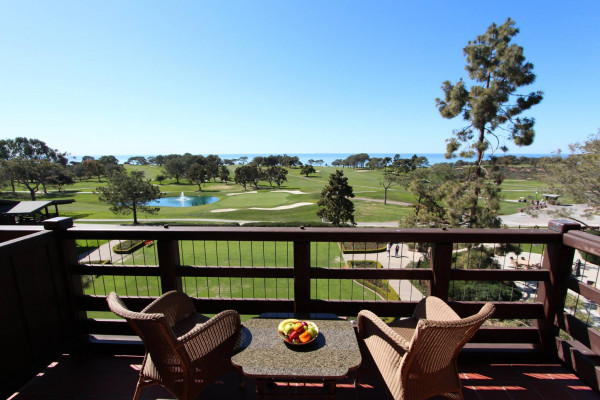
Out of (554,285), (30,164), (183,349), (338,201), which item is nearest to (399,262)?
(338,201)

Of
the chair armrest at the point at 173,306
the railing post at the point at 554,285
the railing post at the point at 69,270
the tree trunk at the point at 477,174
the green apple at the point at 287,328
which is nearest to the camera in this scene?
the green apple at the point at 287,328

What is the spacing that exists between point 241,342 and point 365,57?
22.1 meters

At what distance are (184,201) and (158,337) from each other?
1641 inches

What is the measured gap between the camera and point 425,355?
1.33 m

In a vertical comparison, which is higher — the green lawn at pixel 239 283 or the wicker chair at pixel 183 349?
the wicker chair at pixel 183 349

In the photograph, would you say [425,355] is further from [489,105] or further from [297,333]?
[489,105]

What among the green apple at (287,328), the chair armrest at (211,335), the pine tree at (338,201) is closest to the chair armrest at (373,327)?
the green apple at (287,328)

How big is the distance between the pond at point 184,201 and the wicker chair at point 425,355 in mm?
38123

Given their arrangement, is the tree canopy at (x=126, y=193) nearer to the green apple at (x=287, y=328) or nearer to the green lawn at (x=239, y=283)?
the green lawn at (x=239, y=283)

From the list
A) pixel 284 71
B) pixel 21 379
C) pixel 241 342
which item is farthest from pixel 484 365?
pixel 284 71

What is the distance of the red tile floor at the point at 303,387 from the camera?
1.80 meters

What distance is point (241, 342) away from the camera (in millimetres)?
1538

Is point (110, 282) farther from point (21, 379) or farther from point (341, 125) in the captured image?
point (341, 125)

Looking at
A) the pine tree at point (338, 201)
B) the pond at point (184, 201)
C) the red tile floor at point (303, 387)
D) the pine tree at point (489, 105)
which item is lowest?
the pond at point (184, 201)
